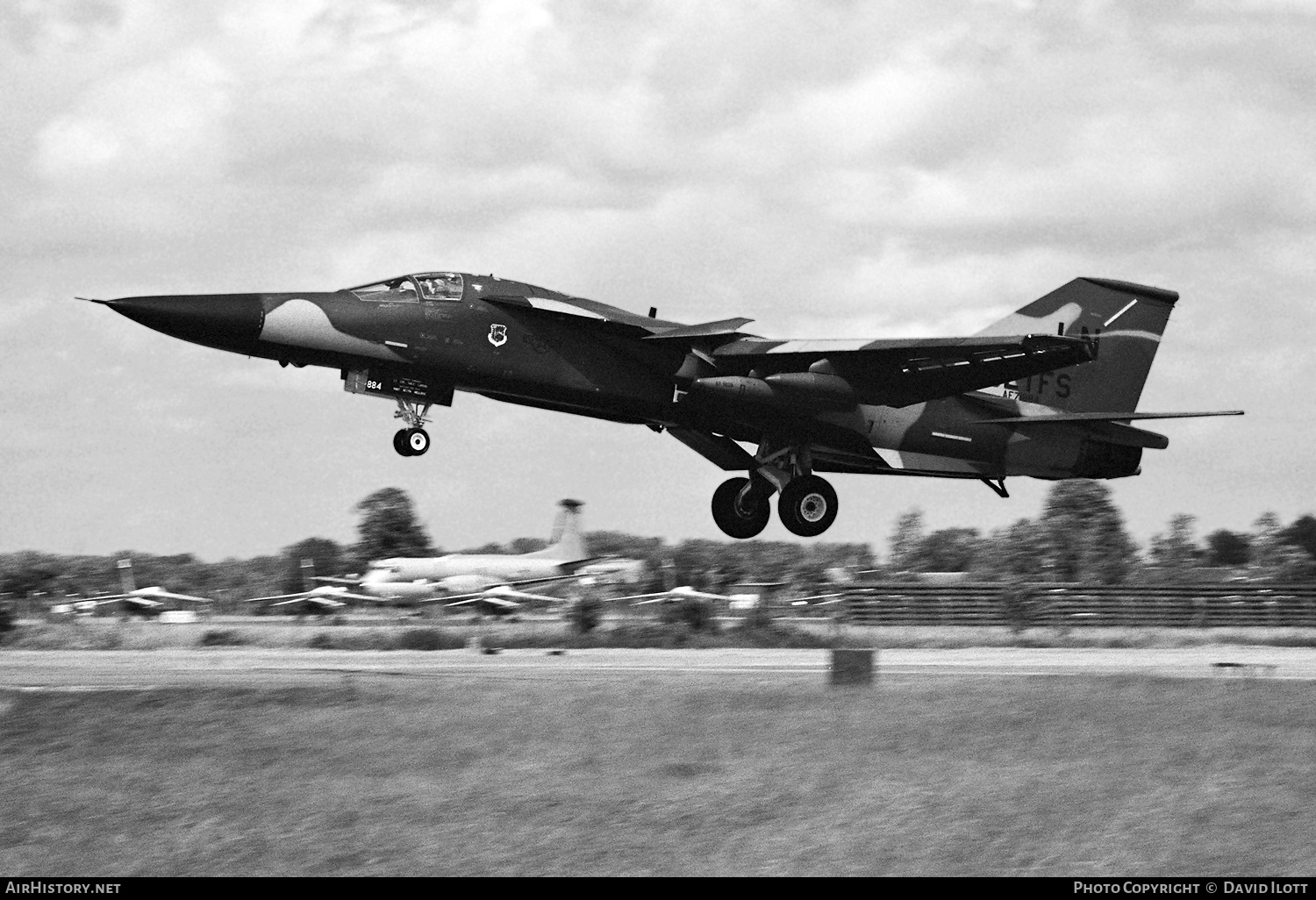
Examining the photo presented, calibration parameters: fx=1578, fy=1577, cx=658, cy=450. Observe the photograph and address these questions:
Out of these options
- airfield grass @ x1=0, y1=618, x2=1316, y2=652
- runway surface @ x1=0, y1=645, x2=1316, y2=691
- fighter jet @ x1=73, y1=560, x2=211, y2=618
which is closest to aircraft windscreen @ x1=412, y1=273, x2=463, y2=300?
runway surface @ x1=0, y1=645, x2=1316, y2=691

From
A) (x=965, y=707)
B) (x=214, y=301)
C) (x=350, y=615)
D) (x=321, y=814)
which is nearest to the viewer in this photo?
(x=321, y=814)

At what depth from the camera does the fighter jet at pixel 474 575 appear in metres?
52.2

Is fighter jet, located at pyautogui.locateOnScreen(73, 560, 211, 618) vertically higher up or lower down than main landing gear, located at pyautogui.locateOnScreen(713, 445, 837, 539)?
lower down

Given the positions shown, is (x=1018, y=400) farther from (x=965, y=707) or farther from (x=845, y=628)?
(x=845, y=628)

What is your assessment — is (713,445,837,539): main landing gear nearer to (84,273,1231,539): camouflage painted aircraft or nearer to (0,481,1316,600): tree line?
(84,273,1231,539): camouflage painted aircraft

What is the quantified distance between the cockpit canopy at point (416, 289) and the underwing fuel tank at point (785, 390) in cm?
384

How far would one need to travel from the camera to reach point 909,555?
262 feet

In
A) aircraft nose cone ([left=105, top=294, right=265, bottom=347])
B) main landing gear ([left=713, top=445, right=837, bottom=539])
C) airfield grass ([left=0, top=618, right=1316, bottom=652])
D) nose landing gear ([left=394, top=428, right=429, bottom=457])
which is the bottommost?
airfield grass ([left=0, top=618, right=1316, bottom=652])

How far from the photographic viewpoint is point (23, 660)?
30.2 meters

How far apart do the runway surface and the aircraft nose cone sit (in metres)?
4.84

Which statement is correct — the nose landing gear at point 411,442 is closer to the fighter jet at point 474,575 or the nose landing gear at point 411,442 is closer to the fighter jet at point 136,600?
the fighter jet at point 474,575

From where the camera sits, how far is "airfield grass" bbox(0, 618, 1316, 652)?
35125 millimetres
